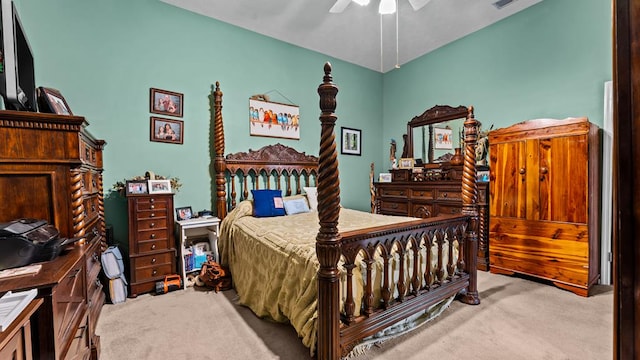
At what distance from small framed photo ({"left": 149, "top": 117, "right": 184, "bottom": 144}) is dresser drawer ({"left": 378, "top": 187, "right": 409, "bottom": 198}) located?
10.1 feet

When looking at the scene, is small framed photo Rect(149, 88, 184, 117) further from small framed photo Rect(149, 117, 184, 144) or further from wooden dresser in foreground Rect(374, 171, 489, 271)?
wooden dresser in foreground Rect(374, 171, 489, 271)

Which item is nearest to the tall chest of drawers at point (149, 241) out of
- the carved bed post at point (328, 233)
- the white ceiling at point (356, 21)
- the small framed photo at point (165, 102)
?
the small framed photo at point (165, 102)

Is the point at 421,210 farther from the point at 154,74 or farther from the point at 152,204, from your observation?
the point at 154,74

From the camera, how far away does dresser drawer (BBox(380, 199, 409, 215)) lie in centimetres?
408

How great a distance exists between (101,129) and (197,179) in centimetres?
106

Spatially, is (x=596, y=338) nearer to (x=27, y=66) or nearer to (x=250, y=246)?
(x=250, y=246)

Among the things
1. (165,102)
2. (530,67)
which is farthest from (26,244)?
(530,67)

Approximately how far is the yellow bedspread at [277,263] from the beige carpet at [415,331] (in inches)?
6.8

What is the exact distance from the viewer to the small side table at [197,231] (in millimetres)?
2814

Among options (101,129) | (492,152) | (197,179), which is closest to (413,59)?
(492,152)

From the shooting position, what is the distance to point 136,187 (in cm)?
265

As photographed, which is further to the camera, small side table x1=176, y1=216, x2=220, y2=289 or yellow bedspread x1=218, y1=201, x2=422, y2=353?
small side table x1=176, y1=216, x2=220, y2=289

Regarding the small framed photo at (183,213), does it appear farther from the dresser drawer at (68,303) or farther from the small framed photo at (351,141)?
the small framed photo at (351,141)

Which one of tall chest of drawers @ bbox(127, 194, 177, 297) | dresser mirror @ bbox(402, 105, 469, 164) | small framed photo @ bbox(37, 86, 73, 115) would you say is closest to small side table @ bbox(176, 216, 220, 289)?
tall chest of drawers @ bbox(127, 194, 177, 297)
